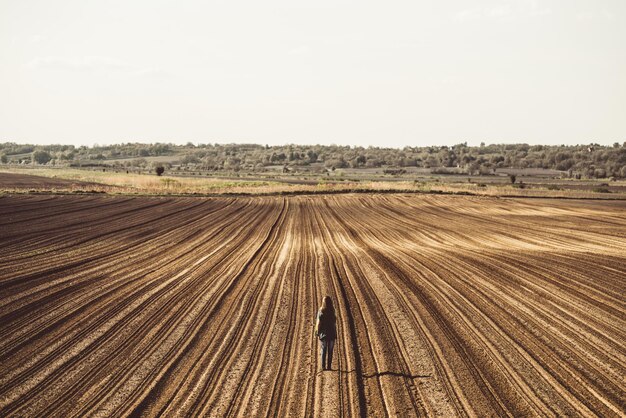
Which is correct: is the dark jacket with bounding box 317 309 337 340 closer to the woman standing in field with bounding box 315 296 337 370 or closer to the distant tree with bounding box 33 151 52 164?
the woman standing in field with bounding box 315 296 337 370

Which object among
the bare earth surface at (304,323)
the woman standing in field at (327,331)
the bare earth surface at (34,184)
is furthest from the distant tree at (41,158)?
the woman standing in field at (327,331)

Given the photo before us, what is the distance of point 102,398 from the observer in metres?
9.56

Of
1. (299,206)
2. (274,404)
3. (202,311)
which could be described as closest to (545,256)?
(202,311)

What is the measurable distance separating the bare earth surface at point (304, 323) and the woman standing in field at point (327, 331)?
355 millimetres

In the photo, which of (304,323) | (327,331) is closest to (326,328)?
(327,331)

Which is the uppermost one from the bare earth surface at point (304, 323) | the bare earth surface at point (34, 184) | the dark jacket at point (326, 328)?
the dark jacket at point (326, 328)

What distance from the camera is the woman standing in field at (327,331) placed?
10789mm

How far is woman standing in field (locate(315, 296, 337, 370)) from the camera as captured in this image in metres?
10.8

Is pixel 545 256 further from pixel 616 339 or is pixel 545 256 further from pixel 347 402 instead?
Answer: pixel 347 402

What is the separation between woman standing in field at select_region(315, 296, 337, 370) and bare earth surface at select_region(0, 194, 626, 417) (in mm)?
355

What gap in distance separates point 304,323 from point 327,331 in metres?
3.30

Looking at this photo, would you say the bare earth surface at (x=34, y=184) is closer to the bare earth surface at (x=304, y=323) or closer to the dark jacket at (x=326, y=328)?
the bare earth surface at (x=304, y=323)

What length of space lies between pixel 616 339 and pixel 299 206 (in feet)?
115

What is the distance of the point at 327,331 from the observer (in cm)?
1077
